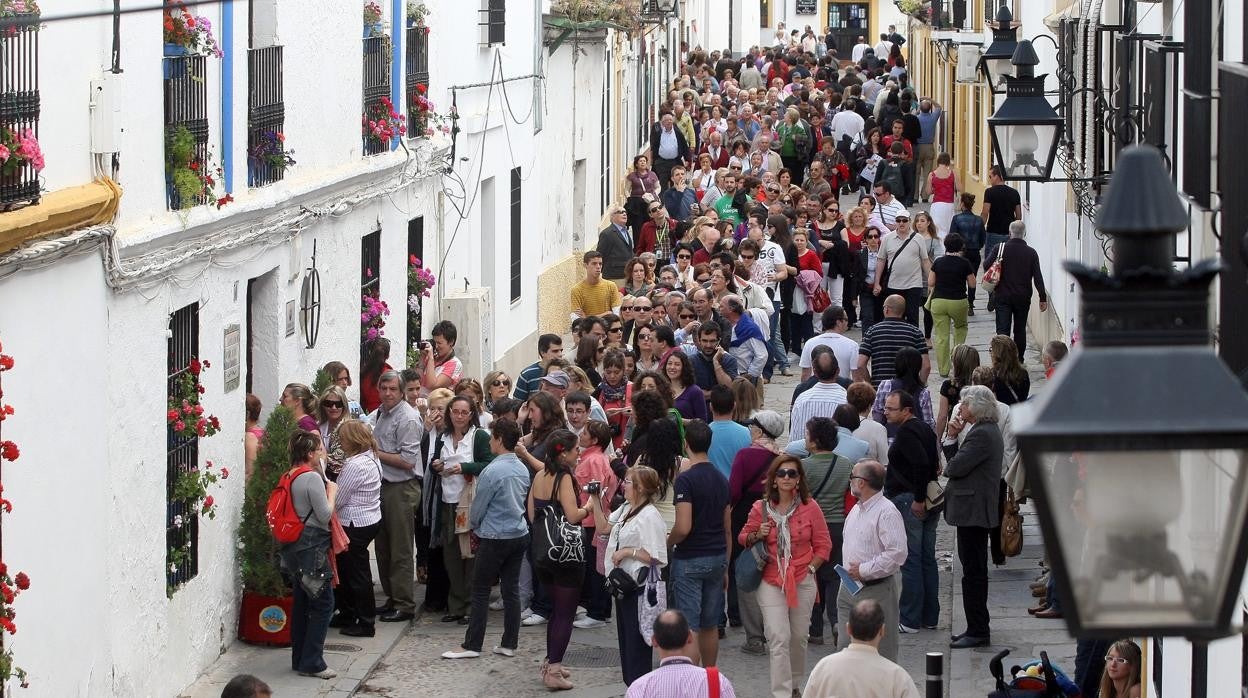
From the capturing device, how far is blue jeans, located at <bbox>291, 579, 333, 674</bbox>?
1159 cm

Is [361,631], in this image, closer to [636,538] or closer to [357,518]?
[357,518]

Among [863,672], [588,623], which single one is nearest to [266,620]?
[588,623]

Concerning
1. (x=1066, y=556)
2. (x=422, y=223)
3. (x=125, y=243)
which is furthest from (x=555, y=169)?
(x=1066, y=556)

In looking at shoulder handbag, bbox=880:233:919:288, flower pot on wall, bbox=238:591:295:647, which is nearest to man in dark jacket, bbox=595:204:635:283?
shoulder handbag, bbox=880:233:919:288

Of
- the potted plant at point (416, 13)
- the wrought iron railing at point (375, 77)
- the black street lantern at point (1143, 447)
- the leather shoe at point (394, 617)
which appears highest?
the potted plant at point (416, 13)

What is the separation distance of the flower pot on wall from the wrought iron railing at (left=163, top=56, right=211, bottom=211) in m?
2.50

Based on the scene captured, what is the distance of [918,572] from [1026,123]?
295 centimetres

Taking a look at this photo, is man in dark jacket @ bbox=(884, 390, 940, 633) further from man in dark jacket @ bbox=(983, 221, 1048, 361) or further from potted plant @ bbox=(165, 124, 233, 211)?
man in dark jacket @ bbox=(983, 221, 1048, 361)

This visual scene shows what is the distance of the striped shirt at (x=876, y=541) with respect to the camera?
34.5ft

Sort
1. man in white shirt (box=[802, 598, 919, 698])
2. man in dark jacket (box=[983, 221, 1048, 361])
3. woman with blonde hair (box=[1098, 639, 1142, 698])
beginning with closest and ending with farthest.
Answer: man in white shirt (box=[802, 598, 919, 698])
woman with blonde hair (box=[1098, 639, 1142, 698])
man in dark jacket (box=[983, 221, 1048, 361])

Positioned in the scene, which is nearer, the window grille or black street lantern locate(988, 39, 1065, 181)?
black street lantern locate(988, 39, 1065, 181)

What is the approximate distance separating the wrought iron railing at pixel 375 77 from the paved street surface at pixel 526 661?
4.87 metres

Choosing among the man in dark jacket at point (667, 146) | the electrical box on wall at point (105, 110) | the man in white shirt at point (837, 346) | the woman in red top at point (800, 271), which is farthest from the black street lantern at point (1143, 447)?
the man in dark jacket at point (667, 146)

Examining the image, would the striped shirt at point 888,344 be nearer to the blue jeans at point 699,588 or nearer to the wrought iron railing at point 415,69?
the blue jeans at point 699,588
